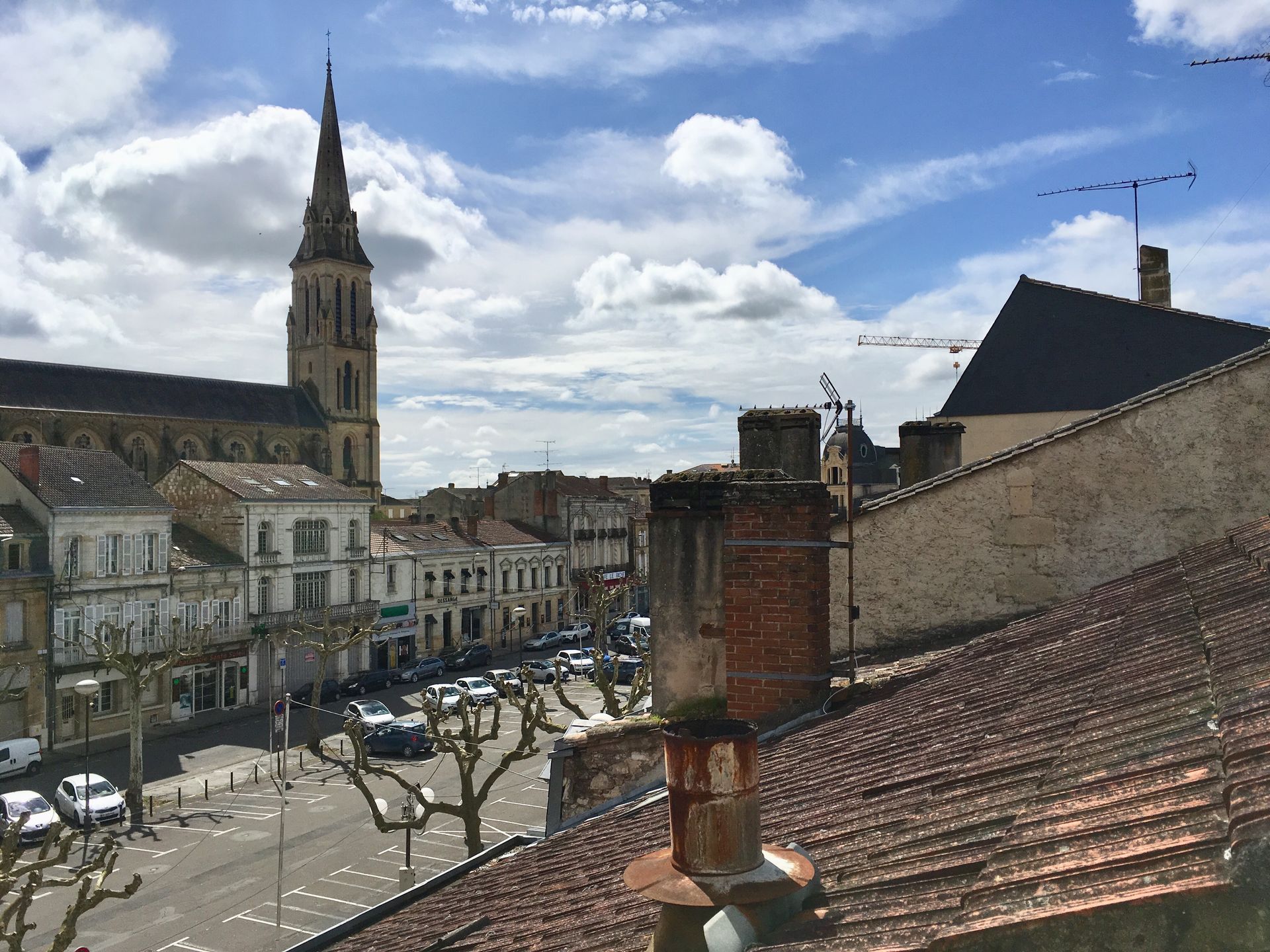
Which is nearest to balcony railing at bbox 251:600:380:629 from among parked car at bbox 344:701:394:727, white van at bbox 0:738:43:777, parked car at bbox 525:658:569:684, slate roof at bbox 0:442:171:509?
parked car at bbox 344:701:394:727

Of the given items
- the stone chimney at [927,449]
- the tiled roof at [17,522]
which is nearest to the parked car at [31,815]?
the tiled roof at [17,522]

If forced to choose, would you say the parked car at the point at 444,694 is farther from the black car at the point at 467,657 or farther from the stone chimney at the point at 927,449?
the stone chimney at the point at 927,449

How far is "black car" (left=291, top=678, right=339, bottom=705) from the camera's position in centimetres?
4031

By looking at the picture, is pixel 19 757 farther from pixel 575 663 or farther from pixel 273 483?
pixel 575 663

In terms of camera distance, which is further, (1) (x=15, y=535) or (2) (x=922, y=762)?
(1) (x=15, y=535)

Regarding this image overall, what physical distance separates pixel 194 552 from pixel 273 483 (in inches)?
221

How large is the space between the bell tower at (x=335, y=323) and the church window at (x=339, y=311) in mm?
→ 62

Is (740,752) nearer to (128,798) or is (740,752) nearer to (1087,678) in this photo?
(1087,678)

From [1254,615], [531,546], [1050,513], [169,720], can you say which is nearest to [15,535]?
[169,720]

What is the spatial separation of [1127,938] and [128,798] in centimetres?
3037

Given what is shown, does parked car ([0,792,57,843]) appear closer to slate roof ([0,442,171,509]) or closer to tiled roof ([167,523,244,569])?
slate roof ([0,442,171,509])

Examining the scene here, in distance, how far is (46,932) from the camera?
18.8 meters

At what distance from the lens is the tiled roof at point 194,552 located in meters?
38.8

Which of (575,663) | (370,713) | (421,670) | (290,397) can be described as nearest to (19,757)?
(370,713)
